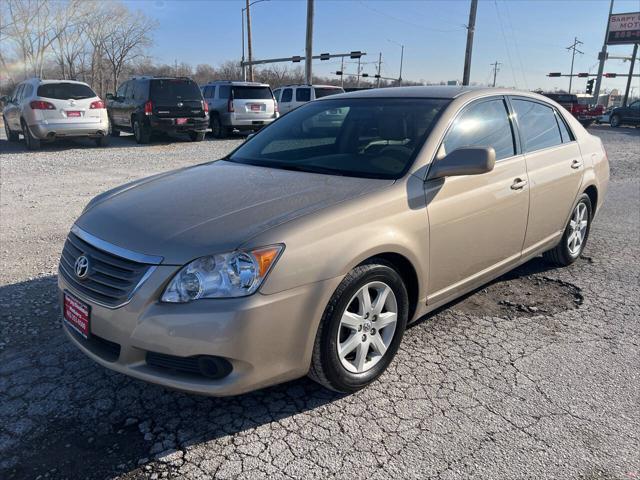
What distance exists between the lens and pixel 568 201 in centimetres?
469

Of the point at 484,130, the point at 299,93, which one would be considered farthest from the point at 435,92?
the point at 299,93

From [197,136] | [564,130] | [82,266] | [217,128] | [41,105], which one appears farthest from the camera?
[217,128]

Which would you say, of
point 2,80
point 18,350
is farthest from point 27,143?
point 2,80

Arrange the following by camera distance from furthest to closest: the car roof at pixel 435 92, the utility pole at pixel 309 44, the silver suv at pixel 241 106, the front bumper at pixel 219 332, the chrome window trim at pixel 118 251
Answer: the utility pole at pixel 309 44
the silver suv at pixel 241 106
the car roof at pixel 435 92
the chrome window trim at pixel 118 251
the front bumper at pixel 219 332

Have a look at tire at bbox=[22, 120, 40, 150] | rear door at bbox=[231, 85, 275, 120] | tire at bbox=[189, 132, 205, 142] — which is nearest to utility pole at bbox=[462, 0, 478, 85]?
rear door at bbox=[231, 85, 275, 120]

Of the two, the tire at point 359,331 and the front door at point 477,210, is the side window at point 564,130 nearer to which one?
the front door at point 477,210

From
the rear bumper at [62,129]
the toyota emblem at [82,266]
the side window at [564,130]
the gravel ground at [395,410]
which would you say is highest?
the side window at [564,130]

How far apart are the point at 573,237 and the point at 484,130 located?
1.95 metres

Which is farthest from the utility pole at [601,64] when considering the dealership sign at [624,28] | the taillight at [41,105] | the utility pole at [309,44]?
the taillight at [41,105]

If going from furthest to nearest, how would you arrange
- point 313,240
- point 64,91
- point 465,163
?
point 64,91
point 465,163
point 313,240

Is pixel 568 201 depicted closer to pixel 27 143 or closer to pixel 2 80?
pixel 27 143

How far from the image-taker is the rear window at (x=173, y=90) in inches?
575

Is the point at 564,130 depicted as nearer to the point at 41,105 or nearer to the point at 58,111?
the point at 58,111

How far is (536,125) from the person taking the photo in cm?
442
